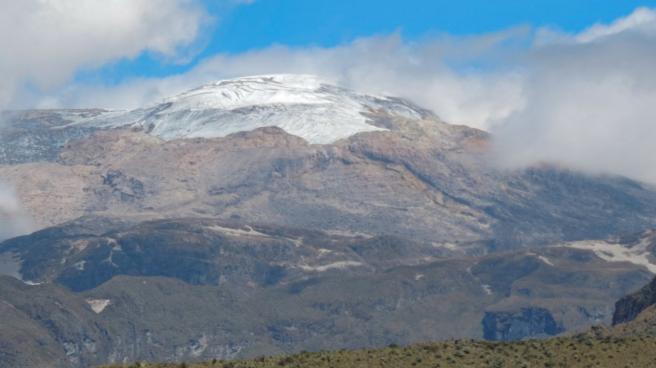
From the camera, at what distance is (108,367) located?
129 metres

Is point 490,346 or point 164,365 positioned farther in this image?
point 490,346

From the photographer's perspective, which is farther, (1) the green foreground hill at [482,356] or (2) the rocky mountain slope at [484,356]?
(2) the rocky mountain slope at [484,356]

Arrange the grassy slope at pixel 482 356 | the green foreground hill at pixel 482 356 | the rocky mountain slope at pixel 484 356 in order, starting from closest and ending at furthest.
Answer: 1. the green foreground hill at pixel 482 356
2. the grassy slope at pixel 482 356
3. the rocky mountain slope at pixel 484 356

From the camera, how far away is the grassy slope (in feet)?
439

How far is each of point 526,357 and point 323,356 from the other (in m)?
18.3

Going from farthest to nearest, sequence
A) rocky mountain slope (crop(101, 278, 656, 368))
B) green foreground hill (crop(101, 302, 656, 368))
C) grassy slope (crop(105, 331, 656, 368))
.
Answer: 1. rocky mountain slope (crop(101, 278, 656, 368))
2. grassy slope (crop(105, 331, 656, 368))
3. green foreground hill (crop(101, 302, 656, 368))

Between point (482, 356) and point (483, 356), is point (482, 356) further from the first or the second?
point (483, 356)

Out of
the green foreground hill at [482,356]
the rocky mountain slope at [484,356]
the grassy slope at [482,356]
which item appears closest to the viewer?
the green foreground hill at [482,356]

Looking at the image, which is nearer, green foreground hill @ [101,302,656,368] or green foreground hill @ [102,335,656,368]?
green foreground hill @ [101,302,656,368]

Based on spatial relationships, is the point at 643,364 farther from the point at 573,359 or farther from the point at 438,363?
the point at 438,363

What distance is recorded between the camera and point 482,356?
138375 millimetres

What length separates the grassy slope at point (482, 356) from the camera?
134m

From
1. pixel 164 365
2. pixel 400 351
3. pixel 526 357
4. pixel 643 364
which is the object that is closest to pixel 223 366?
pixel 164 365

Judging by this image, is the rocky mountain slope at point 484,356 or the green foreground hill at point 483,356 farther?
the rocky mountain slope at point 484,356
